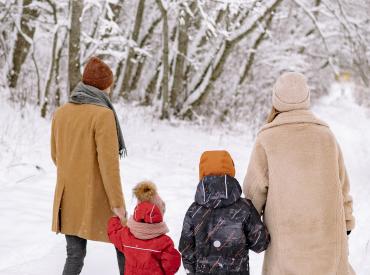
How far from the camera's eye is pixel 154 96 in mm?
17000

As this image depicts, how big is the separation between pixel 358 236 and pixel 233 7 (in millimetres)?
5664

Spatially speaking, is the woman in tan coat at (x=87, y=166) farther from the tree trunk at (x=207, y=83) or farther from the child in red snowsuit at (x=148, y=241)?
the tree trunk at (x=207, y=83)

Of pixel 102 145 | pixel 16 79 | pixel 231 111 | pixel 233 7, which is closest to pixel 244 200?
pixel 102 145

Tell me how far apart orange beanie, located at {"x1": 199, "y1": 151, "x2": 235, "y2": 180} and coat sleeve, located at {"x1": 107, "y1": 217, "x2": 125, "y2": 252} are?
0.75 metres

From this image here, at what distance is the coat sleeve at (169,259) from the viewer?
10.4 feet

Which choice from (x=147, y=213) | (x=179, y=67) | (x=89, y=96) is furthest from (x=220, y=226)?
(x=179, y=67)

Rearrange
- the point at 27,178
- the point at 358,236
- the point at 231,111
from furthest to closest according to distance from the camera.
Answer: the point at 231,111 → the point at 27,178 → the point at 358,236

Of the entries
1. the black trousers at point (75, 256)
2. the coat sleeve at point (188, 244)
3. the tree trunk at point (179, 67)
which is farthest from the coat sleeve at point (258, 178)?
the tree trunk at point (179, 67)

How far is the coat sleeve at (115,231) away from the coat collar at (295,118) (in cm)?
126

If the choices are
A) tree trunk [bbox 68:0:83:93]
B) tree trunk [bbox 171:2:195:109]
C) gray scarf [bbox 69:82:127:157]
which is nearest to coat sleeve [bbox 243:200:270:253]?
gray scarf [bbox 69:82:127:157]

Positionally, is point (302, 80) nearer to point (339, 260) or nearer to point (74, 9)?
point (339, 260)

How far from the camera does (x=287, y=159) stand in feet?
9.88

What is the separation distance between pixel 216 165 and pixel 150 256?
757mm

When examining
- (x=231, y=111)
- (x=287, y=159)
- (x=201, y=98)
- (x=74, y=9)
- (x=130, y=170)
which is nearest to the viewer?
(x=287, y=159)
